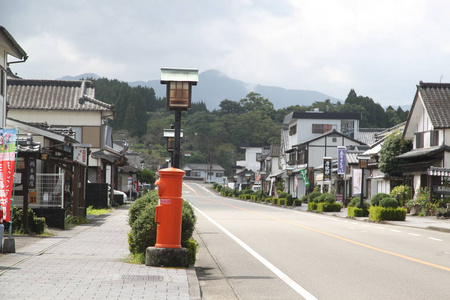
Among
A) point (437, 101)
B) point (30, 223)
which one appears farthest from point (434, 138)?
point (30, 223)

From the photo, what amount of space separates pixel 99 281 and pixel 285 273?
3.59 metres

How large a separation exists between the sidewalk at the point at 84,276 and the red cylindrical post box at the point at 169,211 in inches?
20.1

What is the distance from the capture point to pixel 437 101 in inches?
1534

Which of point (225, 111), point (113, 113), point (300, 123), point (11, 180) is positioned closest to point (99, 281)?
point (11, 180)

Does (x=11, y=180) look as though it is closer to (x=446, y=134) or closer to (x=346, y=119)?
(x=446, y=134)

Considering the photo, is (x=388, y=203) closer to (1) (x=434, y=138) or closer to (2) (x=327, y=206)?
(1) (x=434, y=138)

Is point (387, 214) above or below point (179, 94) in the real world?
below

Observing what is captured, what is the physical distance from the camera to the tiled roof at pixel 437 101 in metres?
37.2

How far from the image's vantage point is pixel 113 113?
150 ft

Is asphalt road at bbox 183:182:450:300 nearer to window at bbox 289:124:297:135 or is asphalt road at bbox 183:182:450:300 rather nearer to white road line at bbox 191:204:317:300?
white road line at bbox 191:204:317:300

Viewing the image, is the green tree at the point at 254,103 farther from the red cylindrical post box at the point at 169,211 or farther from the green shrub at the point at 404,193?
the red cylindrical post box at the point at 169,211

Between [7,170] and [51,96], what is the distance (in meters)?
33.5

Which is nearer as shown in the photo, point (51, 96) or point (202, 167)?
point (51, 96)

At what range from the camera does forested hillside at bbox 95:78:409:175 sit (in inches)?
4820
